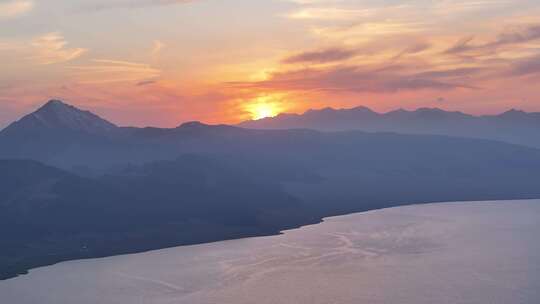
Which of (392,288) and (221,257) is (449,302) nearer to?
(392,288)

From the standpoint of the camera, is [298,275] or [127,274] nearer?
[298,275]

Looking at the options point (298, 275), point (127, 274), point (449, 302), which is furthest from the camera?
point (127, 274)

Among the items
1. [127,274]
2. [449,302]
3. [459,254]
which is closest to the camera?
[449,302]

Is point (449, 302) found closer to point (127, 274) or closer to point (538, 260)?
point (538, 260)

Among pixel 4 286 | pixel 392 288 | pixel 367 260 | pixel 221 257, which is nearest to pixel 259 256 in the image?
pixel 221 257

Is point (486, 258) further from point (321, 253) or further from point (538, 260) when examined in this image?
point (321, 253)

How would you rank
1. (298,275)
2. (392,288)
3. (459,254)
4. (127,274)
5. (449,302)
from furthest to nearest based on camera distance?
(459,254) → (127,274) → (298,275) → (392,288) → (449,302)

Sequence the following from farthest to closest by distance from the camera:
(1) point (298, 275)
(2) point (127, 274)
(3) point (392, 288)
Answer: (2) point (127, 274)
(1) point (298, 275)
(3) point (392, 288)

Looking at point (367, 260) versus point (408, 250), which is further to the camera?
point (408, 250)

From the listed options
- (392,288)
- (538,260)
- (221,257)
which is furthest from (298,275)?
(538,260)
